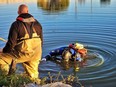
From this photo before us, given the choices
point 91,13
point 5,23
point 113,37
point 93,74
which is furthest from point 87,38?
point 91,13

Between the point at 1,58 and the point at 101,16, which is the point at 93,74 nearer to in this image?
the point at 1,58

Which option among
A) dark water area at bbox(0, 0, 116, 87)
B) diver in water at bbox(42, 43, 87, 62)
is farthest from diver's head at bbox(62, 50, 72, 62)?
dark water area at bbox(0, 0, 116, 87)

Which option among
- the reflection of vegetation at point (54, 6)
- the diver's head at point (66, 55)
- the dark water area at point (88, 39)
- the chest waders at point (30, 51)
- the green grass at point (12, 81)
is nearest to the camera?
the green grass at point (12, 81)

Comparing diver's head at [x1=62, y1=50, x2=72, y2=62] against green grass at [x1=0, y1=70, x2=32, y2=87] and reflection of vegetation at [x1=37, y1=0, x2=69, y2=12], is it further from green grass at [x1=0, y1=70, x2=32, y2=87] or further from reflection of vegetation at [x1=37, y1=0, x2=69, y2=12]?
reflection of vegetation at [x1=37, y1=0, x2=69, y2=12]

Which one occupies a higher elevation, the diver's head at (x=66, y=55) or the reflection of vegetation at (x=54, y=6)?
the reflection of vegetation at (x=54, y=6)

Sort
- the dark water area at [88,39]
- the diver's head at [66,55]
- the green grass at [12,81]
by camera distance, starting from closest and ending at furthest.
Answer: the green grass at [12,81] < the dark water area at [88,39] < the diver's head at [66,55]

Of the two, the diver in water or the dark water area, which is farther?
the diver in water

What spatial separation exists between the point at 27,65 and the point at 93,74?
109 inches

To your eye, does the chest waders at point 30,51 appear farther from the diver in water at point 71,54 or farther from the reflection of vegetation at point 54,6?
the reflection of vegetation at point 54,6

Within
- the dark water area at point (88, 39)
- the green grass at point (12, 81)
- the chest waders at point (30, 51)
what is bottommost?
the dark water area at point (88, 39)

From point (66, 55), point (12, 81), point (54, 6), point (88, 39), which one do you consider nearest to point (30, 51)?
point (12, 81)

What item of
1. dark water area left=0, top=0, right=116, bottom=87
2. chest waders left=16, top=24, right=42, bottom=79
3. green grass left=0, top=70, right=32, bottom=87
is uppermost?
chest waders left=16, top=24, right=42, bottom=79

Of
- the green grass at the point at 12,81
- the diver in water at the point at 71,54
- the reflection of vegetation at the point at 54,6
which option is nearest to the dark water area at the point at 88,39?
the diver in water at the point at 71,54

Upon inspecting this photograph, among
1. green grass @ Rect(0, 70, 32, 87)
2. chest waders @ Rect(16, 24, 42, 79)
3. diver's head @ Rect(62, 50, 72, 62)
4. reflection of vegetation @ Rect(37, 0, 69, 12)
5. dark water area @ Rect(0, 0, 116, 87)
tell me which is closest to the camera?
green grass @ Rect(0, 70, 32, 87)
